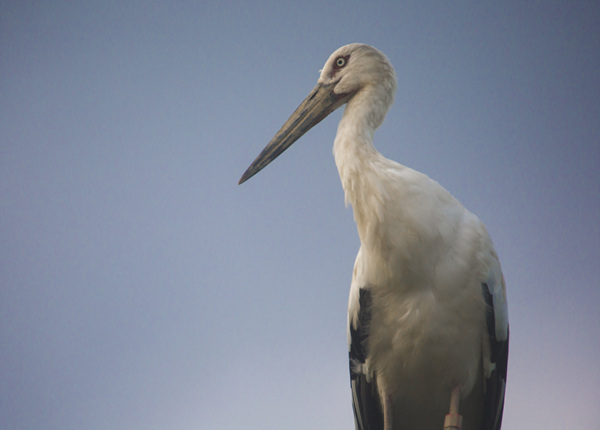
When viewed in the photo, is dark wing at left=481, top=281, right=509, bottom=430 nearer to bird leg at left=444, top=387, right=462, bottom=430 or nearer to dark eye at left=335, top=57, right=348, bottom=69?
bird leg at left=444, top=387, right=462, bottom=430

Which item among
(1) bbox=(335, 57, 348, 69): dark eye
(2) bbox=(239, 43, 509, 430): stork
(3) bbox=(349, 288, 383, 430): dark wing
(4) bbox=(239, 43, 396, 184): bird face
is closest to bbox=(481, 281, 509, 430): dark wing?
(2) bbox=(239, 43, 509, 430): stork

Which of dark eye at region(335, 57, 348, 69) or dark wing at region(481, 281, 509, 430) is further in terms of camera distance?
dark eye at region(335, 57, 348, 69)

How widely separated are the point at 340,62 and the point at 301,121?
0.40 m

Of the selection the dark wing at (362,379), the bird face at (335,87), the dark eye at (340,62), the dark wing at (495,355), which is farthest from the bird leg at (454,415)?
the dark eye at (340,62)

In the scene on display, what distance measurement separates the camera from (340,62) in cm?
301

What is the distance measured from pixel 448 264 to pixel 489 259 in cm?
28

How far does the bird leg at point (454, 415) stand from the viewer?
8.34ft

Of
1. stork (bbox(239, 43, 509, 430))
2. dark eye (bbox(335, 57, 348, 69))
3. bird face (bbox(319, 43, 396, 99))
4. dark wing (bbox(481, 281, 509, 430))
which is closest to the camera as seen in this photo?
stork (bbox(239, 43, 509, 430))

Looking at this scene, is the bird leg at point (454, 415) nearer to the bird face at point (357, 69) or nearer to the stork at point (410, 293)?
the stork at point (410, 293)

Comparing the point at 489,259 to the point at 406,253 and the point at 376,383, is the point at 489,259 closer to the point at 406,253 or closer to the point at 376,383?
the point at 406,253

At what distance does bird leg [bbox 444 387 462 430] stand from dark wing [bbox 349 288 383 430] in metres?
0.41

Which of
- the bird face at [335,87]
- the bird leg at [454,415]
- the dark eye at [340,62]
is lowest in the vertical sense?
the bird leg at [454,415]

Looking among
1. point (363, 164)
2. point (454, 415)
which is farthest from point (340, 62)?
point (454, 415)

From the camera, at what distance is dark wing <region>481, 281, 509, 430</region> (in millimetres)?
2627
